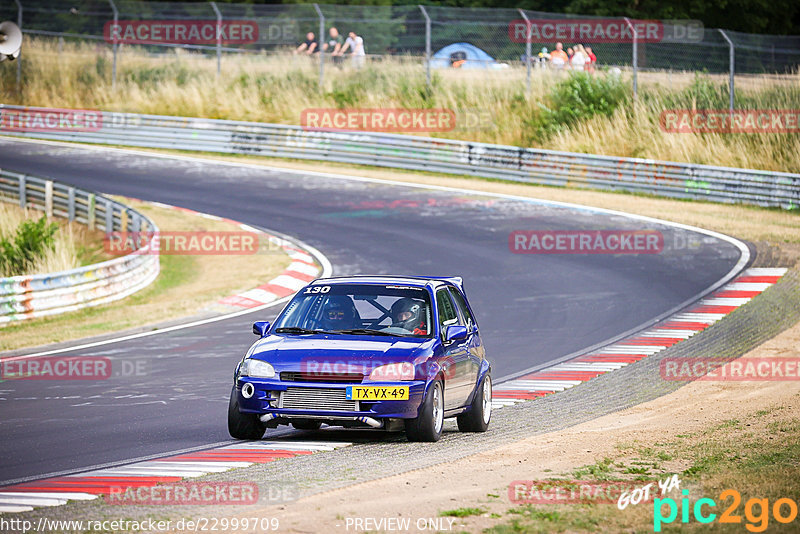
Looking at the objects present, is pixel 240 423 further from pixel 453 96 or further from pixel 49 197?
pixel 453 96

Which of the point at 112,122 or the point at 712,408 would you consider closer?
the point at 712,408

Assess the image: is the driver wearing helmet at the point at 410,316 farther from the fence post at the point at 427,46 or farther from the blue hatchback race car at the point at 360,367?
the fence post at the point at 427,46

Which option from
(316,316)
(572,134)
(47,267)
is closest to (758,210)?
(572,134)

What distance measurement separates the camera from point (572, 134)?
35250 mm

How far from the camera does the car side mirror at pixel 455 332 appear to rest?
10.5 meters

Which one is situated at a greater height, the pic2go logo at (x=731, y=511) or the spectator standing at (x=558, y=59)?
the spectator standing at (x=558, y=59)

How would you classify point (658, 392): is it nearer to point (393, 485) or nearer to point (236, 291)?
point (393, 485)

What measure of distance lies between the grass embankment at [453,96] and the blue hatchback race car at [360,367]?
2242cm

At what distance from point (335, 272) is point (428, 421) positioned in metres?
12.1

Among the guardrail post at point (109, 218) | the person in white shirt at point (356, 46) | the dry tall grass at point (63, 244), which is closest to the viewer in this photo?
the dry tall grass at point (63, 244)

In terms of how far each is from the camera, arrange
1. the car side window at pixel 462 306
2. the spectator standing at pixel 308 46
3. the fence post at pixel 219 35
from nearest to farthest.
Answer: the car side window at pixel 462 306 < the fence post at pixel 219 35 < the spectator standing at pixel 308 46

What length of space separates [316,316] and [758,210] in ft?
66.0

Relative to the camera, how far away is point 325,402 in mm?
9625

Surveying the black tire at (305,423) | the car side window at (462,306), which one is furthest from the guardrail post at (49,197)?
the black tire at (305,423)
